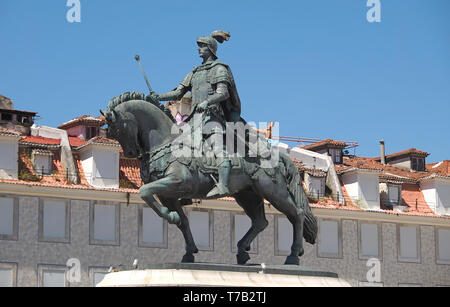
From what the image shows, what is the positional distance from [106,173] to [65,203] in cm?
270

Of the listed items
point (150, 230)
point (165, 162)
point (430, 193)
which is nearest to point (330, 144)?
point (430, 193)

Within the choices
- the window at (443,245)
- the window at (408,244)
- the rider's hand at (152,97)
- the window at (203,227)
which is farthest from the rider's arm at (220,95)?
the window at (443,245)

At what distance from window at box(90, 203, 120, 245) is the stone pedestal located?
107ft

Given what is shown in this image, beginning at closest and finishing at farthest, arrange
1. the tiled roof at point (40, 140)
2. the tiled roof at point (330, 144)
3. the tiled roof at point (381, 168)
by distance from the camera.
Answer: the tiled roof at point (40, 140) → the tiled roof at point (381, 168) → the tiled roof at point (330, 144)

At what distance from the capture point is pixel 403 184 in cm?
7000

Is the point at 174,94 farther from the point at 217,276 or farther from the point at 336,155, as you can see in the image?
the point at 336,155

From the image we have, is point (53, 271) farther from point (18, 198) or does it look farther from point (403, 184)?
point (403, 184)

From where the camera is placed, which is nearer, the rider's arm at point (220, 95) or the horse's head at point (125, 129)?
the horse's head at point (125, 129)

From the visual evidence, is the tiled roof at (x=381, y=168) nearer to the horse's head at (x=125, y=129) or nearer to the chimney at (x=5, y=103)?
the chimney at (x=5, y=103)

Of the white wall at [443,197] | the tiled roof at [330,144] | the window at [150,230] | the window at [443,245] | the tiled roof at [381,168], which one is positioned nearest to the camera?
the window at [150,230]

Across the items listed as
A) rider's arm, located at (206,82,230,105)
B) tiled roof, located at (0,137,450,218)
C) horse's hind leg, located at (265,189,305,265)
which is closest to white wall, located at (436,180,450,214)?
tiled roof, located at (0,137,450,218)

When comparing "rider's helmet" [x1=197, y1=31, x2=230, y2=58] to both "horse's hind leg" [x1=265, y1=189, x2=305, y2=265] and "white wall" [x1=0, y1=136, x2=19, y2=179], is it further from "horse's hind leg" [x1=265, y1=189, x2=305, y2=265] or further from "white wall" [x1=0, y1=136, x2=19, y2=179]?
"white wall" [x1=0, y1=136, x2=19, y2=179]

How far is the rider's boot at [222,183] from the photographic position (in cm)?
→ 2442

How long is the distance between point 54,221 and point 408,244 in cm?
1975
